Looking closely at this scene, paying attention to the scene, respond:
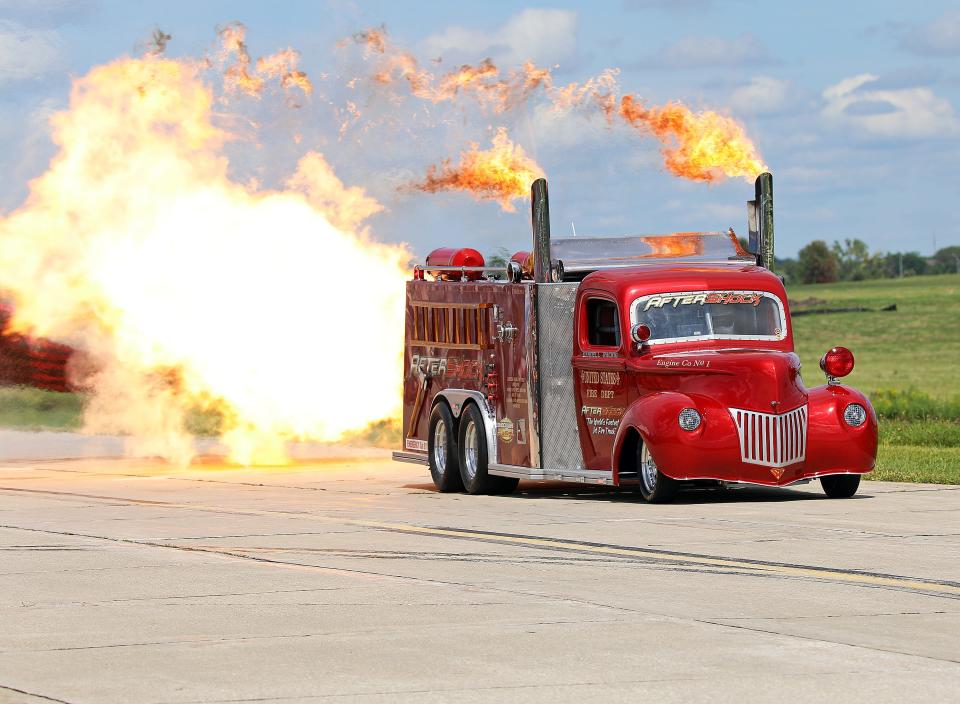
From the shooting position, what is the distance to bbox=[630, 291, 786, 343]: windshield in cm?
1919

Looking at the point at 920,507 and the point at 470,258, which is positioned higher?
the point at 470,258

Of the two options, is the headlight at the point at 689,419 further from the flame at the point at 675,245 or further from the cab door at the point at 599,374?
the flame at the point at 675,245

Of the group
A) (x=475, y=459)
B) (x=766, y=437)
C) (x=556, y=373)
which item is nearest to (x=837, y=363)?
(x=766, y=437)

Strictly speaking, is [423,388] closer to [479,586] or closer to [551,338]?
[551,338]

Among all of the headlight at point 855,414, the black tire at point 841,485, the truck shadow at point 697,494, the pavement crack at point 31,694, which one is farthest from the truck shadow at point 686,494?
the pavement crack at point 31,694

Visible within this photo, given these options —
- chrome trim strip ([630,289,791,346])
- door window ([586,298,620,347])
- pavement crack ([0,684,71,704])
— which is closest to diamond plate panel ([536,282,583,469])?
door window ([586,298,620,347])

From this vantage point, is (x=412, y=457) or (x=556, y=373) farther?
(x=412, y=457)

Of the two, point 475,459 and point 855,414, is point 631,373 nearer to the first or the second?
point 855,414

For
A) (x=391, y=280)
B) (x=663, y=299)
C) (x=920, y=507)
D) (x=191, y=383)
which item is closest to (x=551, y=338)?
(x=663, y=299)

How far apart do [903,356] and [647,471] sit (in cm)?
6481

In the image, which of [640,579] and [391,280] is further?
[391,280]

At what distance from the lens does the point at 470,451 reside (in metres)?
21.4

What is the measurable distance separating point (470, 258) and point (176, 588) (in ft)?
34.9

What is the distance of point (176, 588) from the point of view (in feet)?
40.5
